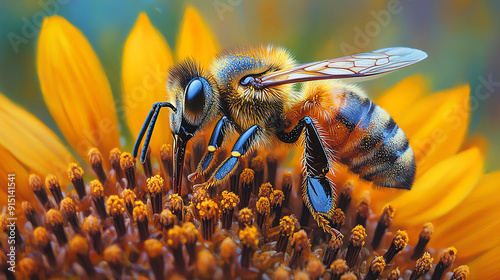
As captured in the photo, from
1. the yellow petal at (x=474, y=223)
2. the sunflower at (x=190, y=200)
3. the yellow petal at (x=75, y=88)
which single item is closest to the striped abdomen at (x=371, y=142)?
the sunflower at (x=190, y=200)

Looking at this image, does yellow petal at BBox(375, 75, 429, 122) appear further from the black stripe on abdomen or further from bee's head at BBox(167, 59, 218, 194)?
bee's head at BBox(167, 59, 218, 194)

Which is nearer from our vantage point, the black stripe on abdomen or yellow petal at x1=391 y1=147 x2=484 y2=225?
the black stripe on abdomen

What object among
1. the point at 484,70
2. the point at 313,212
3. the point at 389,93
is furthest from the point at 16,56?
the point at 484,70

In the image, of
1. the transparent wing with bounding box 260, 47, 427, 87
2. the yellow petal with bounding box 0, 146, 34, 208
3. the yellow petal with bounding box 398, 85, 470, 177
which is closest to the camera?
the transparent wing with bounding box 260, 47, 427, 87

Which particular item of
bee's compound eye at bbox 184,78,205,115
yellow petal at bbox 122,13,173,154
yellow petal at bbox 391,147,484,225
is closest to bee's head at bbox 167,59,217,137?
bee's compound eye at bbox 184,78,205,115

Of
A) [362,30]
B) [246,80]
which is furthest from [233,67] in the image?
[362,30]

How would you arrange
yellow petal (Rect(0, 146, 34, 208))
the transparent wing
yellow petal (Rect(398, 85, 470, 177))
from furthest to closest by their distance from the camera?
yellow petal (Rect(398, 85, 470, 177))
yellow petal (Rect(0, 146, 34, 208))
the transparent wing
